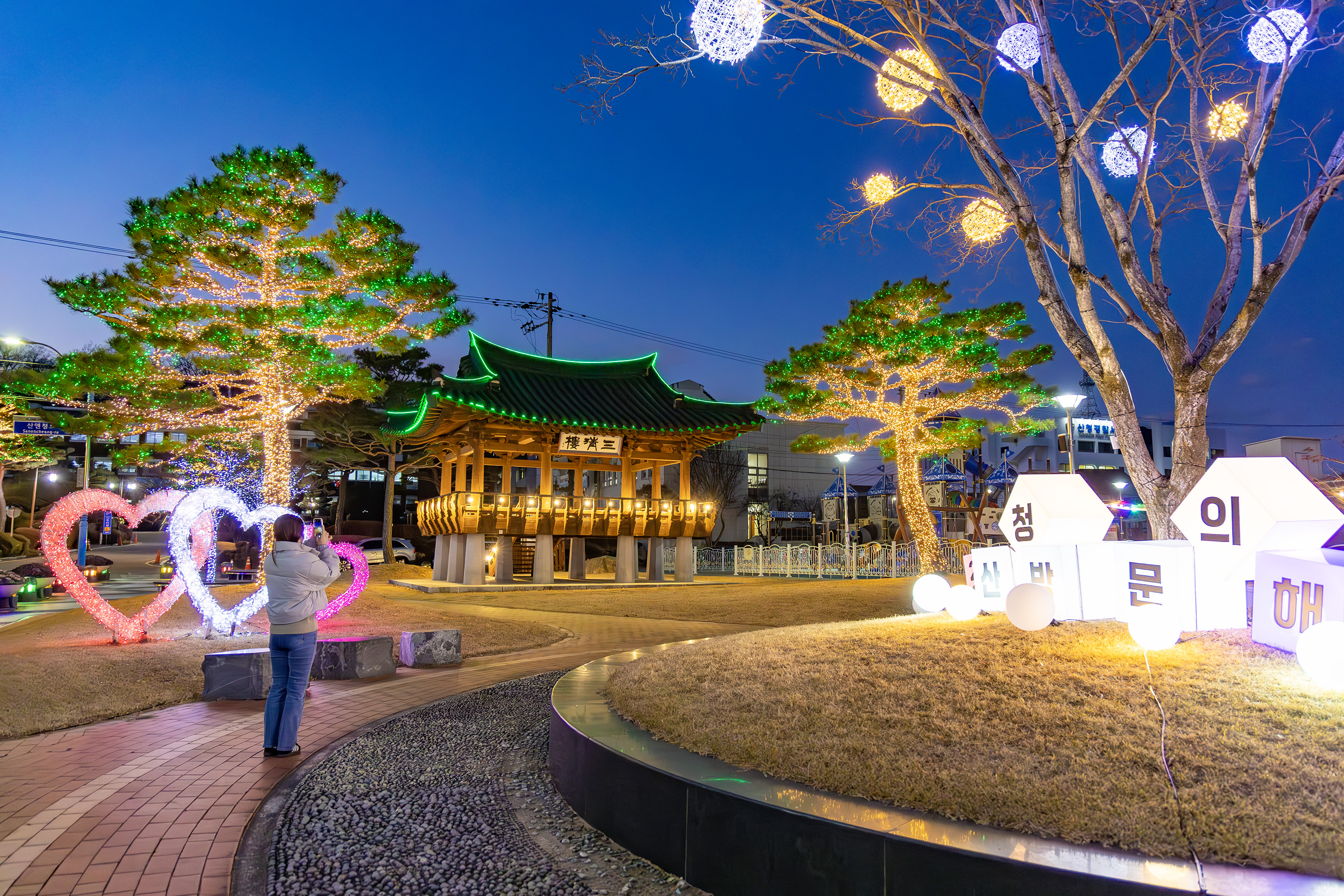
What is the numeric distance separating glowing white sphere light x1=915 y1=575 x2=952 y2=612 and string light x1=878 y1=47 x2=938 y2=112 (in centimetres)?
503

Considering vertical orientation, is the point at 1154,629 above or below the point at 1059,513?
below

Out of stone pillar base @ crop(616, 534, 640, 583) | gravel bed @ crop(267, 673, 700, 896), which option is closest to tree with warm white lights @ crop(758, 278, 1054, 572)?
stone pillar base @ crop(616, 534, 640, 583)

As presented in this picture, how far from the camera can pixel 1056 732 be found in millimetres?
3527

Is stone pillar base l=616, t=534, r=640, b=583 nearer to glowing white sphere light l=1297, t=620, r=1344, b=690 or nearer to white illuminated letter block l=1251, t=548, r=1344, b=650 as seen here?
white illuminated letter block l=1251, t=548, r=1344, b=650

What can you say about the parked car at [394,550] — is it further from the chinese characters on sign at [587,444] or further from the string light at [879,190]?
the string light at [879,190]

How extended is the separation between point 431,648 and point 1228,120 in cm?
1085

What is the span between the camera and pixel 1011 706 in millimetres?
3850

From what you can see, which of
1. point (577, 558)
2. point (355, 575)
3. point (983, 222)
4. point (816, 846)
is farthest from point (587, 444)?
point (816, 846)

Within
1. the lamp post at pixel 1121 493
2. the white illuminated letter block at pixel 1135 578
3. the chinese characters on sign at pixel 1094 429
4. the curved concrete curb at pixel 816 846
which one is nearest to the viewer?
the curved concrete curb at pixel 816 846

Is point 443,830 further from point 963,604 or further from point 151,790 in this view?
point 963,604

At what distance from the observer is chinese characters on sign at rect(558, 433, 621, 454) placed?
908 inches

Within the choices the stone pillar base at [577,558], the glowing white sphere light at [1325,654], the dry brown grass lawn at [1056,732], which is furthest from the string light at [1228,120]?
the stone pillar base at [577,558]

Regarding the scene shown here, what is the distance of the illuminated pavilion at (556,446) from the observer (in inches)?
858

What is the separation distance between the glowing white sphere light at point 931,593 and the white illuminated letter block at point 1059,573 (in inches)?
41.8
